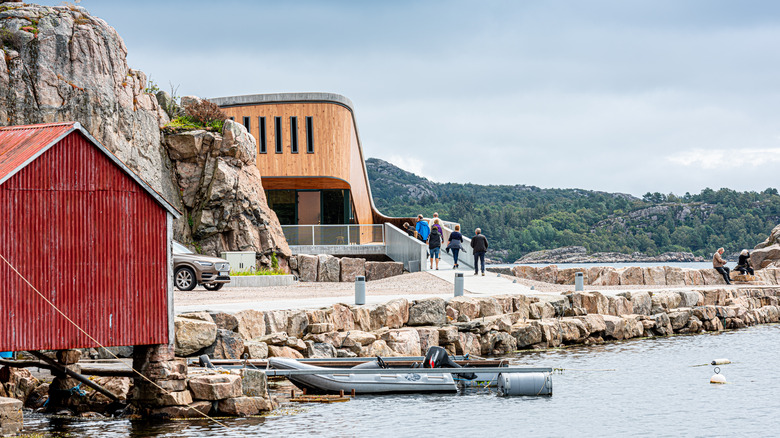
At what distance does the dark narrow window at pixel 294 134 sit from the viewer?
4278 centimetres

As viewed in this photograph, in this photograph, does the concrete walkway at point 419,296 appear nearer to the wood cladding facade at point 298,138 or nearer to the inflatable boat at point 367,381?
the inflatable boat at point 367,381

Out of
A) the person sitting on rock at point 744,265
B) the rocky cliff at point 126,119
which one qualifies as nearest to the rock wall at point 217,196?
the rocky cliff at point 126,119

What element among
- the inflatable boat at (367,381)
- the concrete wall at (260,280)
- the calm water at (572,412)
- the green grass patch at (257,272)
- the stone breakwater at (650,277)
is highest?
the green grass patch at (257,272)

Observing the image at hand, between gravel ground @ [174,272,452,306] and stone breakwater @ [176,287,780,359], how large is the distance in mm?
2853

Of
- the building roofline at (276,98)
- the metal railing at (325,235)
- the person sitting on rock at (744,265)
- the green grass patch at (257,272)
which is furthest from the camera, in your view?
the building roofline at (276,98)

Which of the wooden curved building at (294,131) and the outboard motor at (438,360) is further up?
the wooden curved building at (294,131)

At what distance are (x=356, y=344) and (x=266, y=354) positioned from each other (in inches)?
111

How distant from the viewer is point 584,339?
91.2 ft

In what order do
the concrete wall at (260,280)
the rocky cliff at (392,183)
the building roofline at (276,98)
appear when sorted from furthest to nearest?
1. the rocky cliff at (392,183)
2. the building roofline at (276,98)
3. the concrete wall at (260,280)

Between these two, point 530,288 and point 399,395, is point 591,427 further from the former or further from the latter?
point 530,288

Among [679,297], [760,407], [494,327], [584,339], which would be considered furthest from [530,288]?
[760,407]

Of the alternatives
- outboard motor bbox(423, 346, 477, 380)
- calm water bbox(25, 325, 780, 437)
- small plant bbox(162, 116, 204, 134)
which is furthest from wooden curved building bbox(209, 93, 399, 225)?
outboard motor bbox(423, 346, 477, 380)

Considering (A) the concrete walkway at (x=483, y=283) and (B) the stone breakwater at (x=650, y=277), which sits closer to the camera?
(A) the concrete walkway at (x=483, y=283)

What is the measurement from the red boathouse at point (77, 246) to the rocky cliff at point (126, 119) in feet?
52.9
